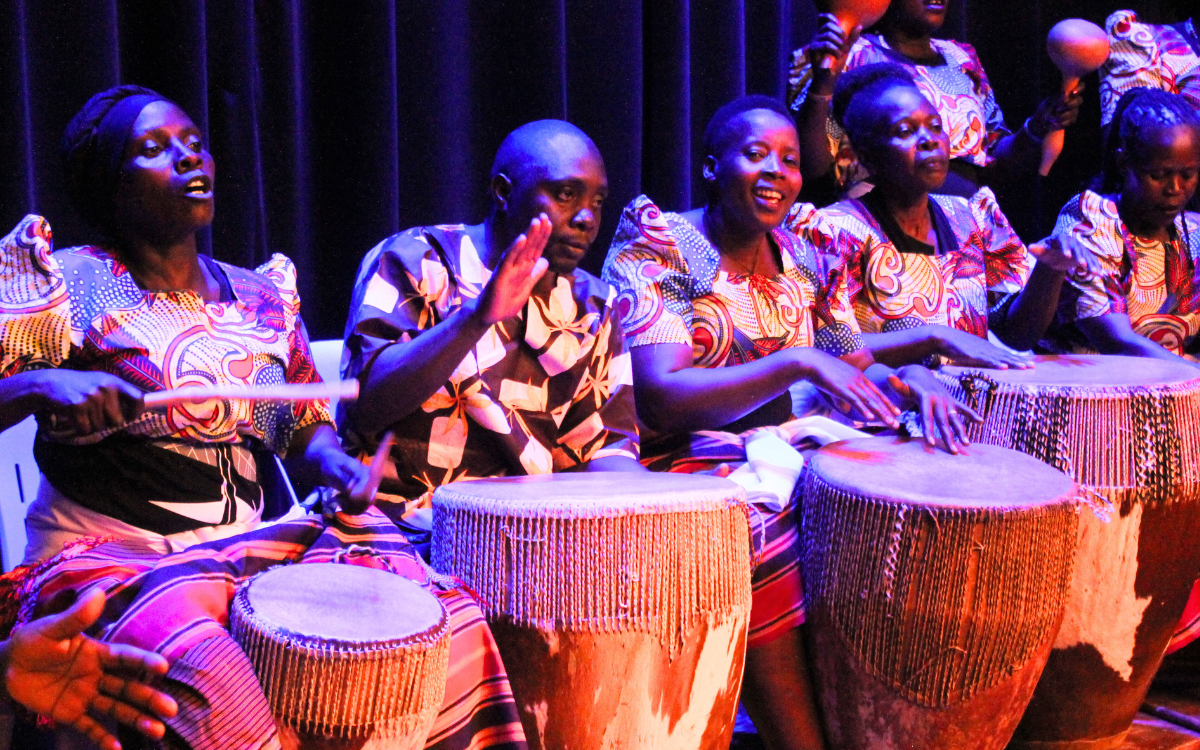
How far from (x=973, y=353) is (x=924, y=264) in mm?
416

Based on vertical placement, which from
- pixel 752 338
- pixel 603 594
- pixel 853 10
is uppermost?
pixel 853 10

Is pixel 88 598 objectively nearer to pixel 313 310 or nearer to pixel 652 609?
pixel 652 609

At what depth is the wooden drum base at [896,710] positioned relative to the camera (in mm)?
2195

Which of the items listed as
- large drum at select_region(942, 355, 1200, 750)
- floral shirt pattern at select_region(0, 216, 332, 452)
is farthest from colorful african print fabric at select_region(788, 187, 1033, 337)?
floral shirt pattern at select_region(0, 216, 332, 452)

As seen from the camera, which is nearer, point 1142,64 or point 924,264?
point 924,264

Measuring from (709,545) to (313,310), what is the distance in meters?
1.44

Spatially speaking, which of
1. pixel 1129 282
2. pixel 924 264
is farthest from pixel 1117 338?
pixel 924 264

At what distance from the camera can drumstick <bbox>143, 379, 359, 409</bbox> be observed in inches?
66.1

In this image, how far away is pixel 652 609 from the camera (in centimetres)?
191

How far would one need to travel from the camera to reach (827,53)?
3.10 meters

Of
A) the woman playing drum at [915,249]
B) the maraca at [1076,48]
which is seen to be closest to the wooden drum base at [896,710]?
the woman playing drum at [915,249]

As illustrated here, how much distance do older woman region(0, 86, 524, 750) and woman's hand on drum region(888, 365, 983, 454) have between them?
104 centimetres

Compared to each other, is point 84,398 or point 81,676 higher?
point 84,398

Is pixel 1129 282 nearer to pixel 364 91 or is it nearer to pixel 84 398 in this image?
pixel 364 91
